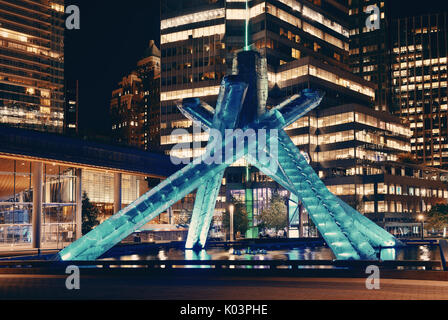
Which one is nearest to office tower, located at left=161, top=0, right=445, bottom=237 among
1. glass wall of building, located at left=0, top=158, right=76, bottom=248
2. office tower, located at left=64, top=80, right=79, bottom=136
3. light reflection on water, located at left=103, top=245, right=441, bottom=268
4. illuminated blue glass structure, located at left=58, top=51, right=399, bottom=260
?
glass wall of building, located at left=0, top=158, right=76, bottom=248

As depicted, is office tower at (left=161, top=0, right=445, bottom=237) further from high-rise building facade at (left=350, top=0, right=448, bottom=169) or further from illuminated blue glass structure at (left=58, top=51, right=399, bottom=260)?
illuminated blue glass structure at (left=58, top=51, right=399, bottom=260)

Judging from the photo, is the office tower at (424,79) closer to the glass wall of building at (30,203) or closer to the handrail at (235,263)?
the glass wall of building at (30,203)

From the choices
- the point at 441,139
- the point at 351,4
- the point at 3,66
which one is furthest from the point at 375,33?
the point at 3,66

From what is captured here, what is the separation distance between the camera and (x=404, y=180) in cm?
11288

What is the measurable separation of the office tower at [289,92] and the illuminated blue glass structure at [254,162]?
68.6 m

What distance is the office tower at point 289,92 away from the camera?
356 ft

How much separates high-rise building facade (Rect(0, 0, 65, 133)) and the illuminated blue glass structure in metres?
115

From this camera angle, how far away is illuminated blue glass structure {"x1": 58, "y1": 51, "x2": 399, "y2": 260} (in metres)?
28.5

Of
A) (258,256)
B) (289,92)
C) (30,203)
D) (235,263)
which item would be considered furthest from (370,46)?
(235,263)

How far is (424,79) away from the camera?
19338 cm

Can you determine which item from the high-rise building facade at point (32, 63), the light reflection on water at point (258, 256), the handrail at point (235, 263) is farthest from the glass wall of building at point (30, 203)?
the high-rise building facade at point (32, 63)
